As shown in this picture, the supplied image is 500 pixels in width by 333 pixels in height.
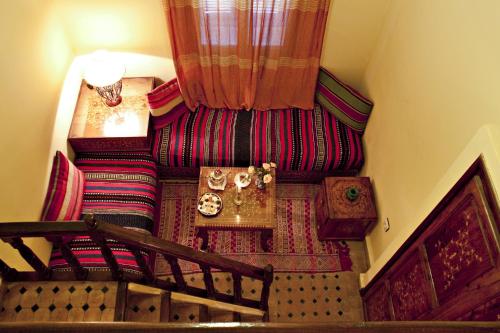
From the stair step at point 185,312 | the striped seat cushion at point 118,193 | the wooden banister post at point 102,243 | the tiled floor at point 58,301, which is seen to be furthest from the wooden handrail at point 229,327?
the striped seat cushion at point 118,193

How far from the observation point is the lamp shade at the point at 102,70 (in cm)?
329

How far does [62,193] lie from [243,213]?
1410 mm

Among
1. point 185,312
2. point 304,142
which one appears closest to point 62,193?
point 185,312

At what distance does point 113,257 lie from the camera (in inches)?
79.0

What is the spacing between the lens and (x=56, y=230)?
173cm

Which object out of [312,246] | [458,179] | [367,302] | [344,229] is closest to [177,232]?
[312,246]

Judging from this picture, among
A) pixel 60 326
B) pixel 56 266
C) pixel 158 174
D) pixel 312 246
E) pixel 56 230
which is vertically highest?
pixel 158 174

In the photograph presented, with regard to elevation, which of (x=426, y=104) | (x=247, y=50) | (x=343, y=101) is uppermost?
(x=247, y=50)

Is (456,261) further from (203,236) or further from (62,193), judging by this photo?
(62,193)

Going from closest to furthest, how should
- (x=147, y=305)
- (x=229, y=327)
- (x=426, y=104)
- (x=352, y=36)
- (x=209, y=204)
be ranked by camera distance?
(x=229, y=327) → (x=147, y=305) → (x=426, y=104) → (x=209, y=204) → (x=352, y=36)

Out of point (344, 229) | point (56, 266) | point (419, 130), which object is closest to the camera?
point (419, 130)

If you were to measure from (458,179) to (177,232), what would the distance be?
2418 millimetres

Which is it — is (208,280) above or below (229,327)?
above

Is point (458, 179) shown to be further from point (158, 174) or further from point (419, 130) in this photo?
point (158, 174)
